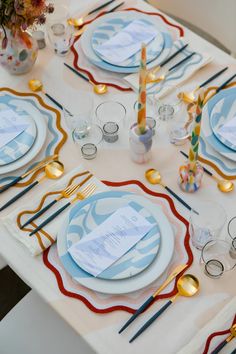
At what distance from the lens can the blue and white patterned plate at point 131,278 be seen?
3.98 feet

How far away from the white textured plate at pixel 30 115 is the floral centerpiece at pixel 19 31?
114 millimetres

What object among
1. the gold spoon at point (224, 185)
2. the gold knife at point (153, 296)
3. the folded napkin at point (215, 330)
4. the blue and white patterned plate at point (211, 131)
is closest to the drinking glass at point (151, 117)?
the blue and white patterned plate at point (211, 131)

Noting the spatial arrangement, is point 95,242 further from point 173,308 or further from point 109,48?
point 109,48

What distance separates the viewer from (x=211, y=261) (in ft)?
4.20

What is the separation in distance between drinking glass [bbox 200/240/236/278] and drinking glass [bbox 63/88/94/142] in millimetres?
526

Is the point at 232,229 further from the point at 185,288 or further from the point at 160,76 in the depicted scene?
the point at 160,76

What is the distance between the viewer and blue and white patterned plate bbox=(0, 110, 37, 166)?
148cm

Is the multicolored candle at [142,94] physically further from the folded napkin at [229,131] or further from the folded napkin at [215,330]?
the folded napkin at [215,330]

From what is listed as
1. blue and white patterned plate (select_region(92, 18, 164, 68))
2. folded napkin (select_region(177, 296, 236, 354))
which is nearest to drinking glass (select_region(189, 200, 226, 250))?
folded napkin (select_region(177, 296, 236, 354))

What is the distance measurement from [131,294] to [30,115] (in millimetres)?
679

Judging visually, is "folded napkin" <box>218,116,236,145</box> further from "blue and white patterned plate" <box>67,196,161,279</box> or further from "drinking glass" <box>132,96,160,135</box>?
"blue and white patterned plate" <box>67,196,161,279</box>

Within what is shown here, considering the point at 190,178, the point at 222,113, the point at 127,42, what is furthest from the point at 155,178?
the point at 127,42

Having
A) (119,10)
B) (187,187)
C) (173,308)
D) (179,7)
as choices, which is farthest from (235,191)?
(179,7)

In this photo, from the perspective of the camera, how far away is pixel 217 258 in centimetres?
130
